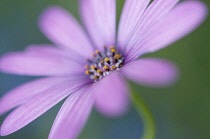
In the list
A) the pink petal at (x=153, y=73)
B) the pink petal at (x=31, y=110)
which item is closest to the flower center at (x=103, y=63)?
the pink petal at (x=31, y=110)

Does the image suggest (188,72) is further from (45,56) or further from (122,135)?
(45,56)

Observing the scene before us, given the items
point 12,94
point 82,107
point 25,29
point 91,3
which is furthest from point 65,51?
point 25,29

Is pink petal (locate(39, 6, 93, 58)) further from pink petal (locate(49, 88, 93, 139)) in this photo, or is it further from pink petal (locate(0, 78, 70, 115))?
pink petal (locate(49, 88, 93, 139))

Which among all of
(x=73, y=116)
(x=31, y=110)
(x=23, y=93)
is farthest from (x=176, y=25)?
(x=23, y=93)

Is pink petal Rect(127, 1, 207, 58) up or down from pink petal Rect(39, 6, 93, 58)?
up

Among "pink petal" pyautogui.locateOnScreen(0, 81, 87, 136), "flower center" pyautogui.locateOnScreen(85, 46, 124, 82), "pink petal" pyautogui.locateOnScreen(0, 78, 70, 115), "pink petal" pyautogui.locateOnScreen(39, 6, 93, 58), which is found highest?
"pink petal" pyautogui.locateOnScreen(0, 81, 87, 136)

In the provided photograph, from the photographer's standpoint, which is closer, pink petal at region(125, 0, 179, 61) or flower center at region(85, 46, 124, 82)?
pink petal at region(125, 0, 179, 61)

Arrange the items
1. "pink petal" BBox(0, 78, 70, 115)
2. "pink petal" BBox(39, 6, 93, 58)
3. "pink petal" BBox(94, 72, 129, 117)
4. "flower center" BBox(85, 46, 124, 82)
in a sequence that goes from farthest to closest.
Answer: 1. "pink petal" BBox(39, 6, 93, 58)
2. "flower center" BBox(85, 46, 124, 82)
3. "pink petal" BBox(0, 78, 70, 115)
4. "pink petal" BBox(94, 72, 129, 117)

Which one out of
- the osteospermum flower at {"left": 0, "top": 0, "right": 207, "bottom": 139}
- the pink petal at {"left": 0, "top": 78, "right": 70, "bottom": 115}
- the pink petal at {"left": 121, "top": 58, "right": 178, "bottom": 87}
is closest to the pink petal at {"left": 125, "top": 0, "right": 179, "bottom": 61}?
the osteospermum flower at {"left": 0, "top": 0, "right": 207, "bottom": 139}
